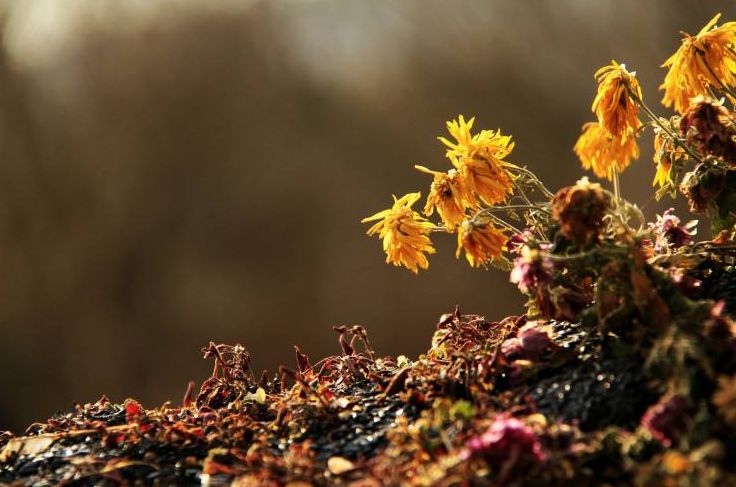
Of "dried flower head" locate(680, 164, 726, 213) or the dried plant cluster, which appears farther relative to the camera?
"dried flower head" locate(680, 164, 726, 213)

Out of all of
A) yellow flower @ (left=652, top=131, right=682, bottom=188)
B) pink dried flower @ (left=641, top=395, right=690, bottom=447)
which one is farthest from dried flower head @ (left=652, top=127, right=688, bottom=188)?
pink dried flower @ (left=641, top=395, right=690, bottom=447)

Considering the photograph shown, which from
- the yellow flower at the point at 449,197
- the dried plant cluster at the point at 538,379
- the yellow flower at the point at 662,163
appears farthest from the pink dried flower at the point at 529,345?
the yellow flower at the point at 662,163

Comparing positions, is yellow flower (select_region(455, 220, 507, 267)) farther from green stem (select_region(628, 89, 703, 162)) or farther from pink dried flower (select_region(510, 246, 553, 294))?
green stem (select_region(628, 89, 703, 162))

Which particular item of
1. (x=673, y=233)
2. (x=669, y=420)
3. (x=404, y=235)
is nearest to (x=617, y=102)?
(x=673, y=233)

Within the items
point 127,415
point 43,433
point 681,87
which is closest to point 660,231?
point 681,87

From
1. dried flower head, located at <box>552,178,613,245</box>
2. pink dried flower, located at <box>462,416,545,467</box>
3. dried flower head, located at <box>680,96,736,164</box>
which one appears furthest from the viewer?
dried flower head, located at <box>680,96,736,164</box>

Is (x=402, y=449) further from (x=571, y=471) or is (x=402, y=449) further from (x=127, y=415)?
(x=127, y=415)

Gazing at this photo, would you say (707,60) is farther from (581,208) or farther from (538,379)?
(538,379)
